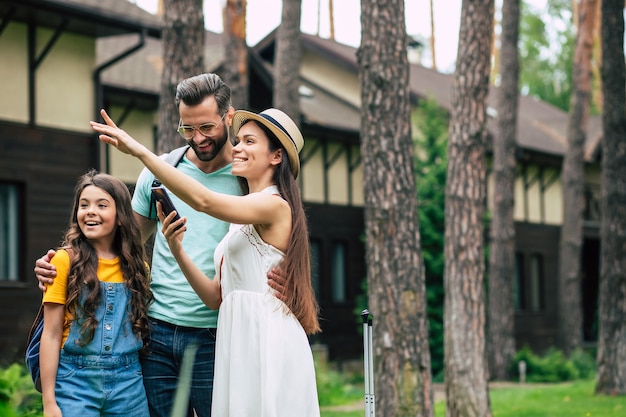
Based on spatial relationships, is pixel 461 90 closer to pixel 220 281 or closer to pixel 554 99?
pixel 220 281

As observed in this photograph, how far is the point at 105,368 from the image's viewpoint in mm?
4531

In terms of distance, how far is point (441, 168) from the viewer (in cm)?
2372

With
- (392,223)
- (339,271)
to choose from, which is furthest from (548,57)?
(392,223)

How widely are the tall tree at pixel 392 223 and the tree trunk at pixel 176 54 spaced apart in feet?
7.20

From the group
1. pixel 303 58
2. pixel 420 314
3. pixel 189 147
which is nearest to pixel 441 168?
pixel 303 58

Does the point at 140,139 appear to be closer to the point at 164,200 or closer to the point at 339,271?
the point at 339,271

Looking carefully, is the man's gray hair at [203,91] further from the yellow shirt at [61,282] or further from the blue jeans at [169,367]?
the blue jeans at [169,367]

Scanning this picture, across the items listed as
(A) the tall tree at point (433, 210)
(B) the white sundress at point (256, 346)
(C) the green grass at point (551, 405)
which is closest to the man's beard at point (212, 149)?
(B) the white sundress at point (256, 346)

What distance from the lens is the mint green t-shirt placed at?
479 centimetres

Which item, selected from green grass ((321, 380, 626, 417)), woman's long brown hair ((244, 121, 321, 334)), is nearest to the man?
woman's long brown hair ((244, 121, 321, 334))

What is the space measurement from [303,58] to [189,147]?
2610 centimetres

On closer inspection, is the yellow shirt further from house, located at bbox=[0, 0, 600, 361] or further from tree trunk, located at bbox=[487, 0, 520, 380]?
tree trunk, located at bbox=[487, 0, 520, 380]

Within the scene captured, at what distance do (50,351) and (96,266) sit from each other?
0.40 m

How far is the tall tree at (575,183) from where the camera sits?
1035 inches
